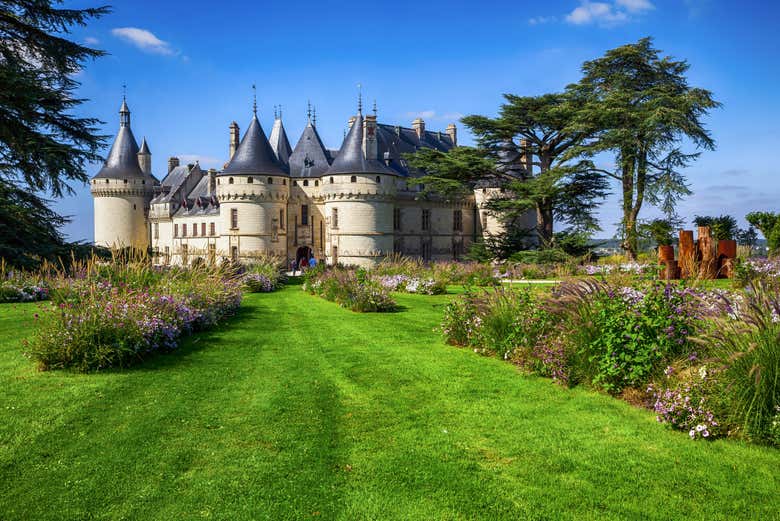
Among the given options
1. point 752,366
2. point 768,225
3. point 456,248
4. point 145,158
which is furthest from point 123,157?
point 752,366

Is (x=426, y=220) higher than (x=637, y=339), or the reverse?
(x=426, y=220)

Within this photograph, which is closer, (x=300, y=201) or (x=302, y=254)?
(x=300, y=201)

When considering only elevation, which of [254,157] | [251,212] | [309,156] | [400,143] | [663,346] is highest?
[400,143]

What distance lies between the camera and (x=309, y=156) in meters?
38.4

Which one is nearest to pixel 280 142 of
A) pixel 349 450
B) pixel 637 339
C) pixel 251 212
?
pixel 251 212

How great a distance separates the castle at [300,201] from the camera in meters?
34.2

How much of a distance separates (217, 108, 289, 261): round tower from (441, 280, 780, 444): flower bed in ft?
91.7

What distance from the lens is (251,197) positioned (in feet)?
114

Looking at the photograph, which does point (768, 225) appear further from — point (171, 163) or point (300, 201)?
point (171, 163)

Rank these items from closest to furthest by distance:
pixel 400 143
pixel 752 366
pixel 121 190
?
pixel 752 366, pixel 400 143, pixel 121 190

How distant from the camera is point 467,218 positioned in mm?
43344

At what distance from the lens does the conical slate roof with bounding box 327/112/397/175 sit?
111 feet

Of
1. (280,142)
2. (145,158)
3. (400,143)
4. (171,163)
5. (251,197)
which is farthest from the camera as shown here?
(171,163)

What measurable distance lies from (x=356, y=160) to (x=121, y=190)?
71.0 feet
